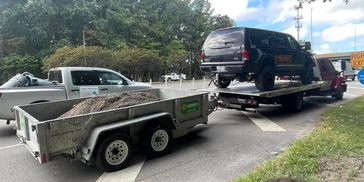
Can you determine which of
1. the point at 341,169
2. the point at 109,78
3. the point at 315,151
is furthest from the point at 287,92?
the point at 109,78

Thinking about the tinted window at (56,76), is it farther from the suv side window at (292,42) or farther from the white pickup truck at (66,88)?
the suv side window at (292,42)

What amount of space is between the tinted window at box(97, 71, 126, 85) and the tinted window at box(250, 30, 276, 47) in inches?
172

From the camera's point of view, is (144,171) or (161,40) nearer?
(144,171)

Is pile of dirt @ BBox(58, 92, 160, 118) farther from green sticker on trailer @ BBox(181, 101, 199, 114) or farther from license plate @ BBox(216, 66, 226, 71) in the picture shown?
license plate @ BBox(216, 66, 226, 71)

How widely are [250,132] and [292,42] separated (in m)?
4.88

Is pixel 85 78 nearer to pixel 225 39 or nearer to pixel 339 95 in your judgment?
pixel 225 39

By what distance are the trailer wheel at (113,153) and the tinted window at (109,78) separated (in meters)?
4.59

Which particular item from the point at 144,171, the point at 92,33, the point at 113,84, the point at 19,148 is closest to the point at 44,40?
the point at 92,33

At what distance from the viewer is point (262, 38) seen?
30.0 ft

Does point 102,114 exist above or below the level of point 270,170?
above

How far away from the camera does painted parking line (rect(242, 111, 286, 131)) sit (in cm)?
771

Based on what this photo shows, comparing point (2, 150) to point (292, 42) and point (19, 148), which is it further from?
point (292, 42)

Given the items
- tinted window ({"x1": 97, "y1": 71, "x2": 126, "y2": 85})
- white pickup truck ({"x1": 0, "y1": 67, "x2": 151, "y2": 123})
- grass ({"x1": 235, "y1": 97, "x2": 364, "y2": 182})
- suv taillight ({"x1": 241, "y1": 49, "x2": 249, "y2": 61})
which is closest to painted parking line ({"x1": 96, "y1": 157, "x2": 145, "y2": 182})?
grass ({"x1": 235, "y1": 97, "x2": 364, "y2": 182})

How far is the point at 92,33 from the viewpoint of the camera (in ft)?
130
